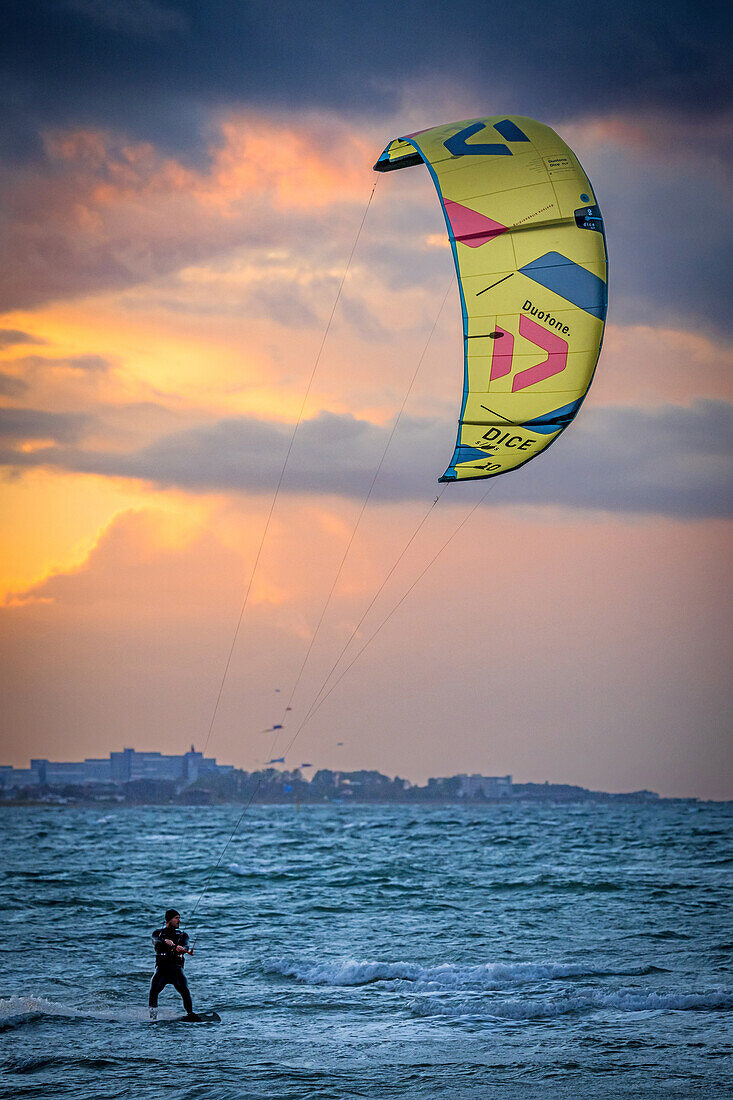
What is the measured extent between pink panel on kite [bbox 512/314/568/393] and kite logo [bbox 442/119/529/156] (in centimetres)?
181

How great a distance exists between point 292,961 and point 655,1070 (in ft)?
21.8

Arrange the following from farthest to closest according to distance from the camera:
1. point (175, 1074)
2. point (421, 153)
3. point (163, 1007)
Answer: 1. point (163, 1007)
2. point (421, 153)
3. point (175, 1074)

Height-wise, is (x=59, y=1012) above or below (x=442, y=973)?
below

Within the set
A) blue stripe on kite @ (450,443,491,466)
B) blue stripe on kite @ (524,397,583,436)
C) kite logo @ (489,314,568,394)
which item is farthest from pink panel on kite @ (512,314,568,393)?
blue stripe on kite @ (450,443,491,466)

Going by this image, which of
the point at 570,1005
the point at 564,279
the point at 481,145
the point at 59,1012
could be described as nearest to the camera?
the point at 564,279

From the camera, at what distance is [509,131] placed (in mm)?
11820

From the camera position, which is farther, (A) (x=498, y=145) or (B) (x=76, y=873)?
(B) (x=76, y=873)

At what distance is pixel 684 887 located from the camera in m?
25.0

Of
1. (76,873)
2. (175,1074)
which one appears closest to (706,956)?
(175,1074)

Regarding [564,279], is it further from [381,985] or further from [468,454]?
[381,985]

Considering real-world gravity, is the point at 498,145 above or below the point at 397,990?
above

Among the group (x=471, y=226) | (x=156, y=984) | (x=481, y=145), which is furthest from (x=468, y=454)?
(x=156, y=984)

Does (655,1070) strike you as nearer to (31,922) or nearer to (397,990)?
(397,990)

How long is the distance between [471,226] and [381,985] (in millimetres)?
9018
